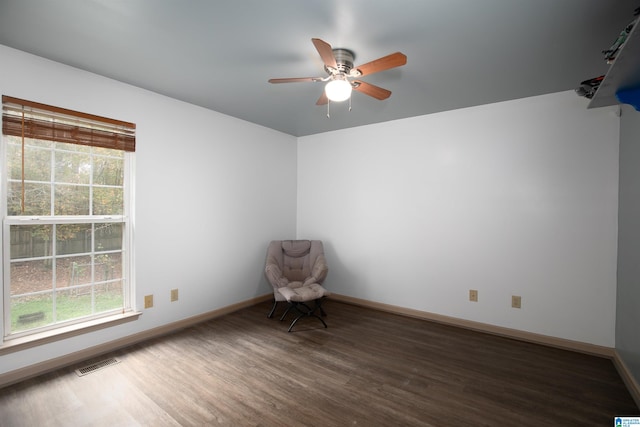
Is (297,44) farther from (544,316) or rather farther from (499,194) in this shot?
(544,316)

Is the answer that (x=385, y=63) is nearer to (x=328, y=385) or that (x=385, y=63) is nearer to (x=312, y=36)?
(x=312, y=36)

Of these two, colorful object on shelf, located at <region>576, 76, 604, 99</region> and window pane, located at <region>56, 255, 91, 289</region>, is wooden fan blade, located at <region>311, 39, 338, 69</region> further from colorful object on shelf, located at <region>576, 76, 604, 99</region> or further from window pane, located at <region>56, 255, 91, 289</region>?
window pane, located at <region>56, 255, 91, 289</region>

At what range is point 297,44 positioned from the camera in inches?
81.0

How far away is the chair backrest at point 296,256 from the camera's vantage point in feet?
13.1

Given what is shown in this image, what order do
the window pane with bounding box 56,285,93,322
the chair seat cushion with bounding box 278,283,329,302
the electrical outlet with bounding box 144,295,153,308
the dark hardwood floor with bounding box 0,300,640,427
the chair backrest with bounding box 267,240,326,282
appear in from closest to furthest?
1. the dark hardwood floor with bounding box 0,300,640,427
2. the window pane with bounding box 56,285,93,322
3. the electrical outlet with bounding box 144,295,153,308
4. the chair seat cushion with bounding box 278,283,329,302
5. the chair backrest with bounding box 267,240,326,282

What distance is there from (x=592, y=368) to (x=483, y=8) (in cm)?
290

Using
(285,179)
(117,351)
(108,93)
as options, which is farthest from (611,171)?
(117,351)

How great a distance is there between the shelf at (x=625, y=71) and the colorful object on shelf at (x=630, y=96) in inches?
1.0

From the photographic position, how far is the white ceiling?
5.53ft

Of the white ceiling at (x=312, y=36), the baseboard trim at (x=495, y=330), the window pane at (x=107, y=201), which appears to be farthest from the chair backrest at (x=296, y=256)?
the white ceiling at (x=312, y=36)

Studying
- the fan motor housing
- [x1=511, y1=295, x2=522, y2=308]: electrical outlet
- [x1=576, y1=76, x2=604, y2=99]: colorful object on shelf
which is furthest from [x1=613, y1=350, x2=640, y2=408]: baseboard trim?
the fan motor housing

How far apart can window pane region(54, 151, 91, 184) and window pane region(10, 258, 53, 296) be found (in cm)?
69

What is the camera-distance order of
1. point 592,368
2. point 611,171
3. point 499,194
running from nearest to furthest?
point 592,368
point 611,171
point 499,194

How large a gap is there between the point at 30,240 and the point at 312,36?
8.73 feet
